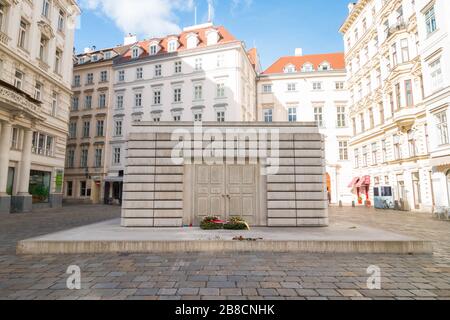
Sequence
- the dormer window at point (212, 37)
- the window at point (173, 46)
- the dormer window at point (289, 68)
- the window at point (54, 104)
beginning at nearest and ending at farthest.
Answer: the window at point (54, 104)
the dormer window at point (212, 37)
the window at point (173, 46)
the dormer window at point (289, 68)

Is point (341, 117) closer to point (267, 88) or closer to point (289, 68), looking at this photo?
point (289, 68)

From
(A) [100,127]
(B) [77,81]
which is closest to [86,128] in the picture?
(A) [100,127]

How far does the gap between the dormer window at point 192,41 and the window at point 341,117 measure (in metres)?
21.1

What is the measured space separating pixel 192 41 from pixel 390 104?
81.8 ft

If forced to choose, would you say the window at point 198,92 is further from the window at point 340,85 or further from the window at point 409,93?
the window at point 409,93

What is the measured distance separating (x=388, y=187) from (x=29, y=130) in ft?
107

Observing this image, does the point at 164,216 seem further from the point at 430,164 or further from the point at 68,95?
the point at 68,95

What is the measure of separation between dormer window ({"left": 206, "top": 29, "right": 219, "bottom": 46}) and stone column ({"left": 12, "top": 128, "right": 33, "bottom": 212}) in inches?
898

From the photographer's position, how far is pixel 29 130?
22.3 meters

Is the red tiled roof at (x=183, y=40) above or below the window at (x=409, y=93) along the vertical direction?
above

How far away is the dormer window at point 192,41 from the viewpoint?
36.0 meters

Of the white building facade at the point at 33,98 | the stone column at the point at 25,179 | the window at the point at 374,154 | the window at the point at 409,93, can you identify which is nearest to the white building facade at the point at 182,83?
the white building facade at the point at 33,98
